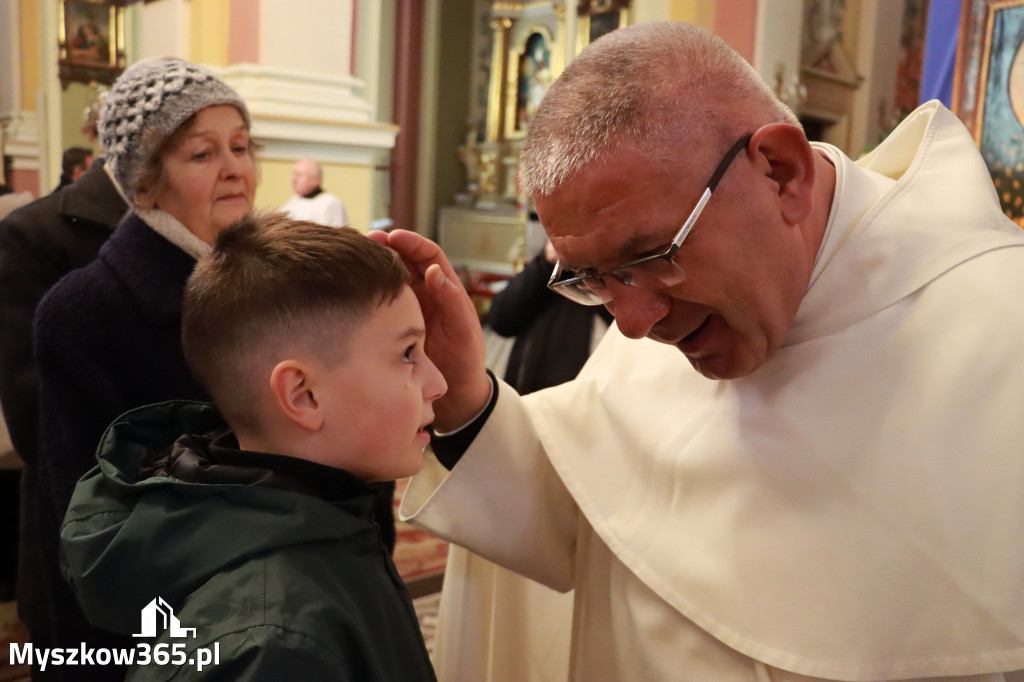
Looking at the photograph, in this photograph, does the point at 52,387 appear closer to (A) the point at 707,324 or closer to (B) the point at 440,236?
(A) the point at 707,324

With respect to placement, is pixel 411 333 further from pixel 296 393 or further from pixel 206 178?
pixel 206 178

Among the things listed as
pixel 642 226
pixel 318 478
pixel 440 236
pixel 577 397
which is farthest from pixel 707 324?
pixel 440 236

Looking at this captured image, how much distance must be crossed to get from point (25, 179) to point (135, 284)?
10.4 metres

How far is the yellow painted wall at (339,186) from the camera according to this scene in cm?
532

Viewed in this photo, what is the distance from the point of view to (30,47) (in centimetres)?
1096

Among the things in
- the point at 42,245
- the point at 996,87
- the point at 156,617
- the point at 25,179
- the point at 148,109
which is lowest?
the point at 25,179

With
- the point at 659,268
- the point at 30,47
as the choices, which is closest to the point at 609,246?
the point at 659,268

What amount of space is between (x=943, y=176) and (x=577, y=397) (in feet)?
2.38

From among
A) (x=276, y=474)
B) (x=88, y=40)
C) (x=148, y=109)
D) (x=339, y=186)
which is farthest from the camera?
(x=88, y=40)

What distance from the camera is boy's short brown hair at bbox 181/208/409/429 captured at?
4.32 feet

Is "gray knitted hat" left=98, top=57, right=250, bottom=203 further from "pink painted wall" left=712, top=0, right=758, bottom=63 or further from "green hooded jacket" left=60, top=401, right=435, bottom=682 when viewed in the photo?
"pink painted wall" left=712, top=0, right=758, bottom=63

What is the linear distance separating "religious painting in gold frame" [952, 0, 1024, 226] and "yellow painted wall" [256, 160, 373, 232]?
10.5 ft

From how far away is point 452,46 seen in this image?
13.1 m

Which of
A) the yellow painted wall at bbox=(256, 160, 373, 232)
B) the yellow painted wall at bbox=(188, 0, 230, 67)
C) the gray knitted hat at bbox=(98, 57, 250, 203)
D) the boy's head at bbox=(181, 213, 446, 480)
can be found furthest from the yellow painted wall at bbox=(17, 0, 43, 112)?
the boy's head at bbox=(181, 213, 446, 480)
